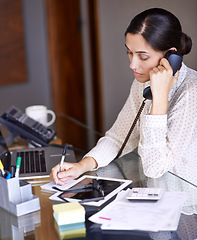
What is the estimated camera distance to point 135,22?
159 cm

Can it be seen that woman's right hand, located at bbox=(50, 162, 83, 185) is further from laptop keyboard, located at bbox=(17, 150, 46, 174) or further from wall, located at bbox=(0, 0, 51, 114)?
wall, located at bbox=(0, 0, 51, 114)

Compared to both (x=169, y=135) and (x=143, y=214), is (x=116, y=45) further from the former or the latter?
(x=143, y=214)

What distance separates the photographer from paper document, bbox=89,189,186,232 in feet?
3.65

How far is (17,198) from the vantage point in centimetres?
128

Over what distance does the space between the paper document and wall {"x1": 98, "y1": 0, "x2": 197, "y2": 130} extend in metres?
1.25

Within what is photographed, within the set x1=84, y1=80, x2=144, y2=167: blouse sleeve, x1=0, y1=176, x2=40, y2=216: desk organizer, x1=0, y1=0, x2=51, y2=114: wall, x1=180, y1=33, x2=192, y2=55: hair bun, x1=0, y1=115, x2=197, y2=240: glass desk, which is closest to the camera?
x1=0, y1=115, x2=197, y2=240: glass desk

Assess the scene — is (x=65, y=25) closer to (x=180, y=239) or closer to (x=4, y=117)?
(x=4, y=117)

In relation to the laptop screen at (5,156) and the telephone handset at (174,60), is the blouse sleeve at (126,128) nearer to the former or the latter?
the telephone handset at (174,60)

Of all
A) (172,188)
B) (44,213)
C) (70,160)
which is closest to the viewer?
(44,213)

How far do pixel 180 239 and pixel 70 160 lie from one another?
79 centimetres

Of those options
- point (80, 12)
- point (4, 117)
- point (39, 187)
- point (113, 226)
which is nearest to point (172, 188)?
point (113, 226)

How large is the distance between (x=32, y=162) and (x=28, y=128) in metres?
0.37

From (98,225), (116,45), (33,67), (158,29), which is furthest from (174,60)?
(33,67)

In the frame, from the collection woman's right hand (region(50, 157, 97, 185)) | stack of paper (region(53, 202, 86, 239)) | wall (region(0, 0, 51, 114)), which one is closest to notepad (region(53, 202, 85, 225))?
stack of paper (region(53, 202, 86, 239))
